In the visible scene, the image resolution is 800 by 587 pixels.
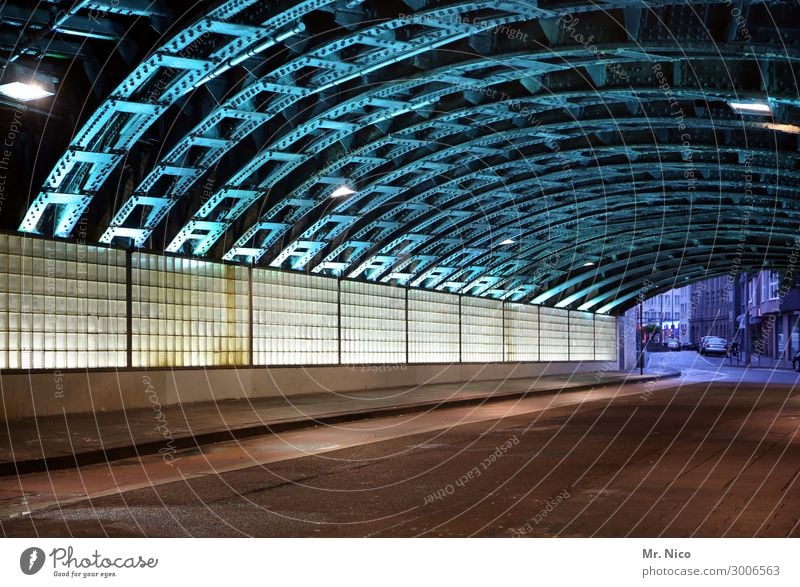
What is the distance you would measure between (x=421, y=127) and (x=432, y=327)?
17.9 meters

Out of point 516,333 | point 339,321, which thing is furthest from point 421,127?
point 516,333

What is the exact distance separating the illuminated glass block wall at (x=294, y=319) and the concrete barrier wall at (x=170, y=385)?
0.43m

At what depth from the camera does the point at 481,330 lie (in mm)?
44594

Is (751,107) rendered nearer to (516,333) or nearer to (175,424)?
(175,424)

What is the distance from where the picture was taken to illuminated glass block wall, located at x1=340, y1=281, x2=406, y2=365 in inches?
1316

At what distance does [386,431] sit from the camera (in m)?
20.1

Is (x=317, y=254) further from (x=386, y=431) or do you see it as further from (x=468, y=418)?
(x=386, y=431)

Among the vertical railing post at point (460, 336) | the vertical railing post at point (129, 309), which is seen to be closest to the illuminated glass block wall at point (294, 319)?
the vertical railing post at point (129, 309)

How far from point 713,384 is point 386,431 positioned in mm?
26107

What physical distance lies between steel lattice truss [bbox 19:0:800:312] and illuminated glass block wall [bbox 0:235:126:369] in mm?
589

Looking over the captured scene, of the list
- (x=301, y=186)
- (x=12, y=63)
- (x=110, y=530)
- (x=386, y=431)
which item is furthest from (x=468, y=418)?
(x=110, y=530)

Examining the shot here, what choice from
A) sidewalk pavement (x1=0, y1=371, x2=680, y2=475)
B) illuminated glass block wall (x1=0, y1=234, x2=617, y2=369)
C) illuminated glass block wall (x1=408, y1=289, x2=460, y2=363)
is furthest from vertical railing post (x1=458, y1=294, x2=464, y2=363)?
sidewalk pavement (x1=0, y1=371, x2=680, y2=475)

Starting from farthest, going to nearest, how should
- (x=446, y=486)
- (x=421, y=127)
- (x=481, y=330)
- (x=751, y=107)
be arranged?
(x=481, y=330) → (x=421, y=127) → (x=751, y=107) → (x=446, y=486)

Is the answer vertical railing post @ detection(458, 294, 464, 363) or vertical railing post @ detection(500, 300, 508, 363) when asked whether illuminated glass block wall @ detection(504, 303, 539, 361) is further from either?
vertical railing post @ detection(458, 294, 464, 363)
